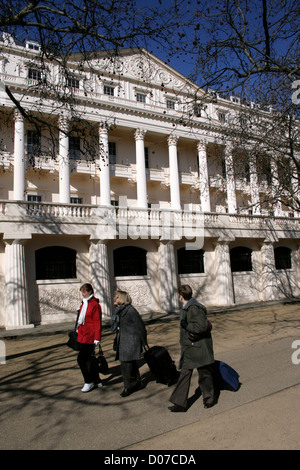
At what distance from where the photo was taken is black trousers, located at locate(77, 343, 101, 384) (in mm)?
5887

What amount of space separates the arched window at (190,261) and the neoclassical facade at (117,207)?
7 centimetres

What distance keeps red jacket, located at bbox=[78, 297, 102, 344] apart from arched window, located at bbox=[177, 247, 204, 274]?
14220 mm

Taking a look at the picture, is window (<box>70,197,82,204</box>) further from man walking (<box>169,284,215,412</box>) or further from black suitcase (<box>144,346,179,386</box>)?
man walking (<box>169,284,215,412</box>)

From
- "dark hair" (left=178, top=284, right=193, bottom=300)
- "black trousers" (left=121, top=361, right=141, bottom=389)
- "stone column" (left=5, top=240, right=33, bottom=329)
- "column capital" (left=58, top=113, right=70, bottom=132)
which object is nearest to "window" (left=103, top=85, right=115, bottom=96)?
"column capital" (left=58, top=113, right=70, bottom=132)

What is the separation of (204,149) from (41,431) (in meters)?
25.4

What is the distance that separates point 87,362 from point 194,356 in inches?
83.2

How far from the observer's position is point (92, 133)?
36.0ft

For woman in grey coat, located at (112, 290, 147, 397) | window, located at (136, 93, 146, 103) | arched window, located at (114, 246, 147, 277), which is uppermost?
window, located at (136, 93, 146, 103)

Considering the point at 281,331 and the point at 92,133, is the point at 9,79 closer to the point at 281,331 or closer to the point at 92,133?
the point at 92,133

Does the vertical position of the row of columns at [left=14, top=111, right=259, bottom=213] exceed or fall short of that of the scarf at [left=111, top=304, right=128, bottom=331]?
it exceeds it

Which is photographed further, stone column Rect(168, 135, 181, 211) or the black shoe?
stone column Rect(168, 135, 181, 211)

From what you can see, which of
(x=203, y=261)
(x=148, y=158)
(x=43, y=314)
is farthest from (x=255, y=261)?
(x=43, y=314)

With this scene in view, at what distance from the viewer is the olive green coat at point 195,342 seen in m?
4.84

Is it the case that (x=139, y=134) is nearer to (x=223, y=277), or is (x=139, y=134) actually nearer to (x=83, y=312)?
(x=223, y=277)
